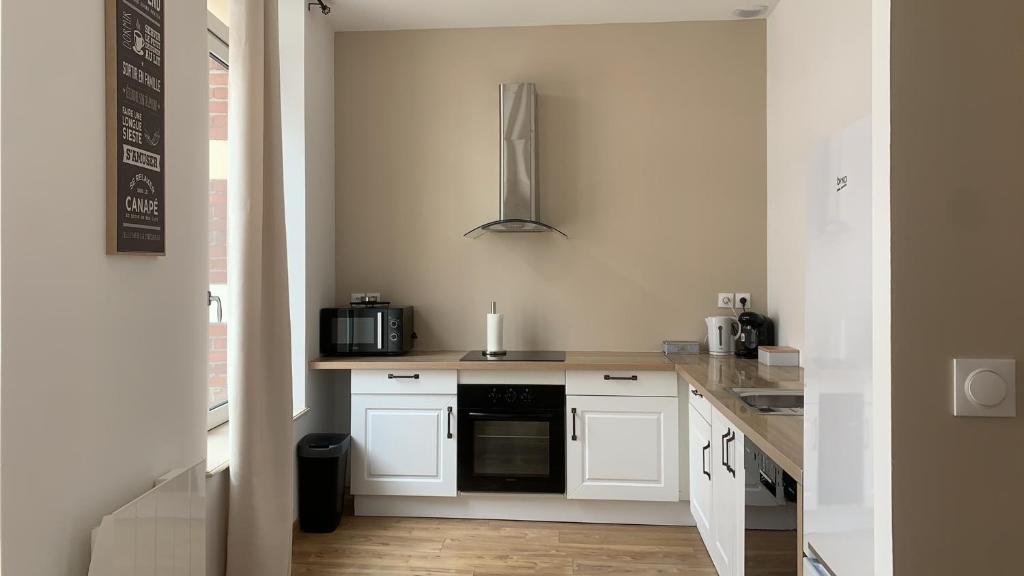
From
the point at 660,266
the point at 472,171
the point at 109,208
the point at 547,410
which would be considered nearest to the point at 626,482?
the point at 547,410

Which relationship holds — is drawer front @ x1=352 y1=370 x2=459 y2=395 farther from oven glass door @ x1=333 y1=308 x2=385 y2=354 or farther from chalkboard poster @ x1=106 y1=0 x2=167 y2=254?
chalkboard poster @ x1=106 y1=0 x2=167 y2=254

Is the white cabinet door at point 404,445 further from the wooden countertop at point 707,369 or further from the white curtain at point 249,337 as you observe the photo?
the white curtain at point 249,337

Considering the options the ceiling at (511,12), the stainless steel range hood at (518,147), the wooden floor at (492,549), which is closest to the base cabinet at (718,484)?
the wooden floor at (492,549)

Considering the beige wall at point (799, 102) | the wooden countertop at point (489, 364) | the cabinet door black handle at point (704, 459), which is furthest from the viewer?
the wooden countertop at point (489, 364)

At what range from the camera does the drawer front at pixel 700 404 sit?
2711mm

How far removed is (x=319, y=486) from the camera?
321 centimetres

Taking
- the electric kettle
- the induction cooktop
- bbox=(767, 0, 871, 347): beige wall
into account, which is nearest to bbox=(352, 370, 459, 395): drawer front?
the induction cooktop

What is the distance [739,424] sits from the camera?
77.7 inches

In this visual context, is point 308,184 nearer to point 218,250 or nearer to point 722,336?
point 218,250

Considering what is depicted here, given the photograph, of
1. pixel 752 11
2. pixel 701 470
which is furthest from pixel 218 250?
pixel 752 11

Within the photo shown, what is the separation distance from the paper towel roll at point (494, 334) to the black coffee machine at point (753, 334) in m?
1.29

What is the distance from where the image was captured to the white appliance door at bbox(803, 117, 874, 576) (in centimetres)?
119

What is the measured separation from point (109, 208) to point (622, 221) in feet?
8.73

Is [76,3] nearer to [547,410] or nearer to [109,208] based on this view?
[109,208]
